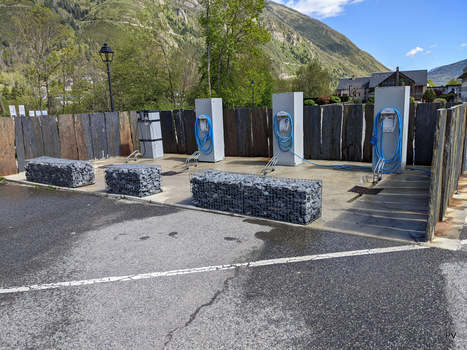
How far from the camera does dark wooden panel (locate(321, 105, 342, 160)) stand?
36.4 ft

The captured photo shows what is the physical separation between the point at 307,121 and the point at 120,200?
21.8 feet

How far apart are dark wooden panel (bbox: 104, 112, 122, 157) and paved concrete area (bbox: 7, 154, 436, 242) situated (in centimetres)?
217

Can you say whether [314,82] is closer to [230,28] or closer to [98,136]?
[230,28]

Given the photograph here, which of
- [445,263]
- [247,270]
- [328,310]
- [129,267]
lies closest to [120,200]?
[129,267]

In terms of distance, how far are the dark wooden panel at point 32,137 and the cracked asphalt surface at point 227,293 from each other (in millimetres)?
6933

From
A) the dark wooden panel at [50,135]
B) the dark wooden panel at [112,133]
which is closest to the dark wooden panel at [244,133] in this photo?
the dark wooden panel at [112,133]

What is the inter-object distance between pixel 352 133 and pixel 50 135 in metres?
10.3

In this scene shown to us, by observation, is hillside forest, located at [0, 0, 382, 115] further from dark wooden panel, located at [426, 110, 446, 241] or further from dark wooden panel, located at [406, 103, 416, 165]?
dark wooden panel, located at [426, 110, 446, 241]

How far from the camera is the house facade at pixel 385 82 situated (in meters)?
84.3

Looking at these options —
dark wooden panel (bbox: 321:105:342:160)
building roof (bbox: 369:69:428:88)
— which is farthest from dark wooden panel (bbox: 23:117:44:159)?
building roof (bbox: 369:69:428:88)

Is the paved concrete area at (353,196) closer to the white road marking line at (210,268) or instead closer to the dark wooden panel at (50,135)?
the white road marking line at (210,268)

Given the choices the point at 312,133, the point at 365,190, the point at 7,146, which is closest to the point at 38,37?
the point at 7,146

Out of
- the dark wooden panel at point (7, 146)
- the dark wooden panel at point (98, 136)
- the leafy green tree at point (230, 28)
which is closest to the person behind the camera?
the dark wooden panel at point (7, 146)

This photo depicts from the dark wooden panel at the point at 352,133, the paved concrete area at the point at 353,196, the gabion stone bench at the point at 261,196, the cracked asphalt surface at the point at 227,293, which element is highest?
the dark wooden panel at the point at 352,133
